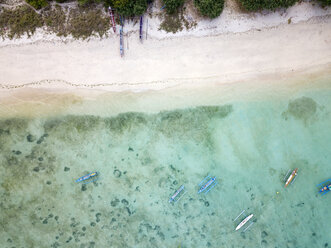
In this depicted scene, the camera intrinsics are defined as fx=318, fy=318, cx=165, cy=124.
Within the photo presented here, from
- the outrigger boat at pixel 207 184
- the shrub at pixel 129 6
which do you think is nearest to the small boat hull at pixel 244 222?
the outrigger boat at pixel 207 184

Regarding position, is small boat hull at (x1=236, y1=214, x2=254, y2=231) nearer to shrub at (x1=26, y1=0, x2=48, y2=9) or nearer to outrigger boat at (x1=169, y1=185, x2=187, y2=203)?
outrigger boat at (x1=169, y1=185, x2=187, y2=203)

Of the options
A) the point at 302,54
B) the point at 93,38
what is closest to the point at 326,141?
the point at 302,54

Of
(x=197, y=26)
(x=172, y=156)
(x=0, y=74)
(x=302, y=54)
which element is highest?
(x=197, y=26)

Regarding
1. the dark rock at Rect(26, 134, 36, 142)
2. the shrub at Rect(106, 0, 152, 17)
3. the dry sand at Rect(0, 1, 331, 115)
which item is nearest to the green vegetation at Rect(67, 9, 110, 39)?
the dry sand at Rect(0, 1, 331, 115)

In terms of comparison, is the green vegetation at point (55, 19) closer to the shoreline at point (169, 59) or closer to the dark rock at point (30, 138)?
the shoreline at point (169, 59)

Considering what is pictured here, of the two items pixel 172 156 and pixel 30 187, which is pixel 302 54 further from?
pixel 30 187
